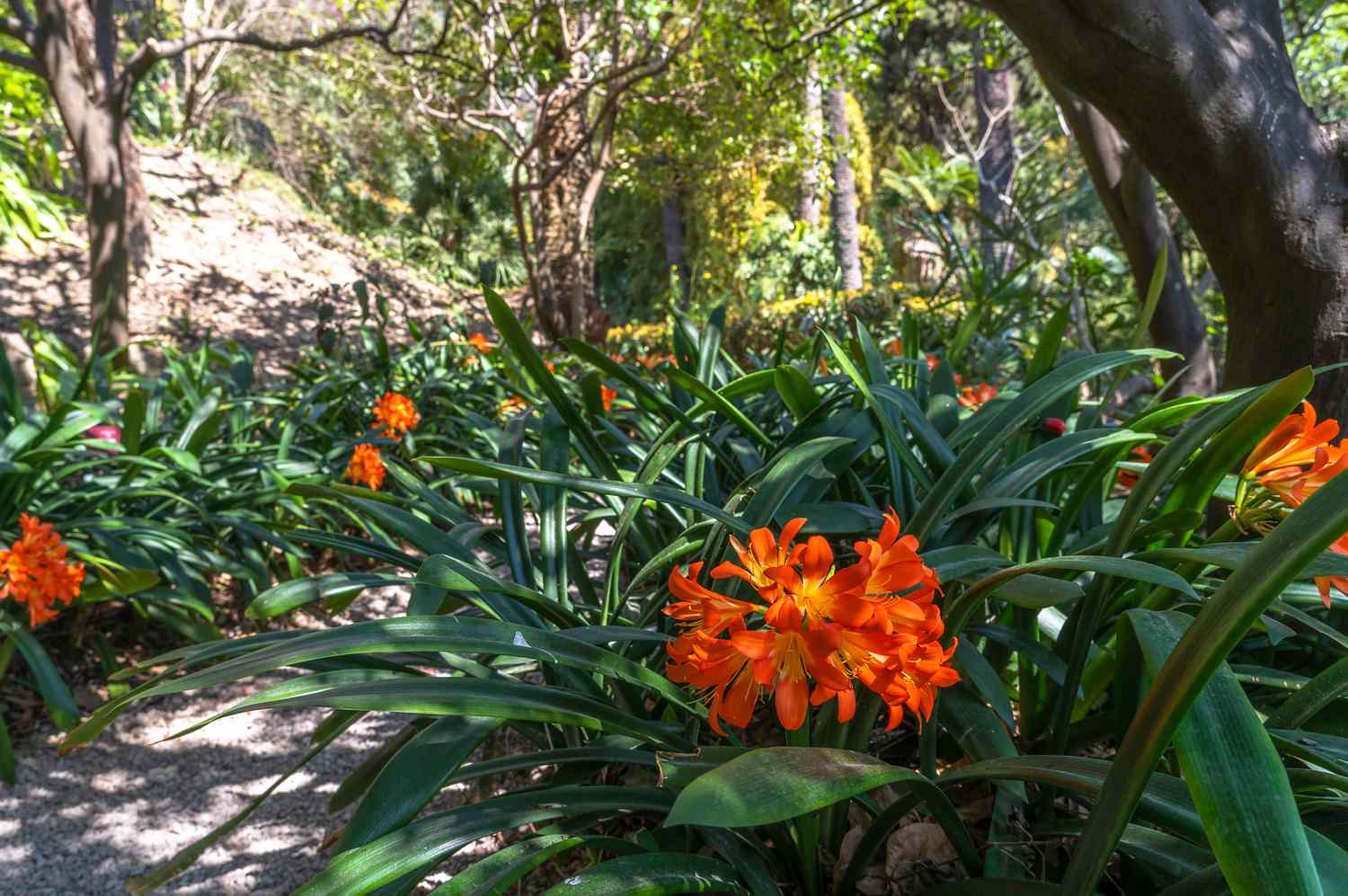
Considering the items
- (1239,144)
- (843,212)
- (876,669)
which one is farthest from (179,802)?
(843,212)

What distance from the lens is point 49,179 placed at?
8.80 m

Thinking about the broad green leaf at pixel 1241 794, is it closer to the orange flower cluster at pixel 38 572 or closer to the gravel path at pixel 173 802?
the gravel path at pixel 173 802

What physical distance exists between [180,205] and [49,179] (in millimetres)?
1176

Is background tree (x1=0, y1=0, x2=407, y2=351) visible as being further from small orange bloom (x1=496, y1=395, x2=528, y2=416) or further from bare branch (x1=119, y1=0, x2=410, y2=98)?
small orange bloom (x1=496, y1=395, x2=528, y2=416)

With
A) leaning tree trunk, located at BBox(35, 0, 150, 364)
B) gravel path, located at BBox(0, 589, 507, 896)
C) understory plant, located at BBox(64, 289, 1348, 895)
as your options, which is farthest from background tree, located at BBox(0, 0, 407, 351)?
understory plant, located at BBox(64, 289, 1348, 895)

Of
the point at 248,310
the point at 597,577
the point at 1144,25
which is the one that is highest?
the point at 248,310

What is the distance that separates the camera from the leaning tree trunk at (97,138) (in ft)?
15.9

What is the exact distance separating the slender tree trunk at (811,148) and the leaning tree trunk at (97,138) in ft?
14.9

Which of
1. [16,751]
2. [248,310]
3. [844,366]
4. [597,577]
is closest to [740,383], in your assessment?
[844,366]

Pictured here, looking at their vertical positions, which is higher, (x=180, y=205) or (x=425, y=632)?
(x=180, y=205)

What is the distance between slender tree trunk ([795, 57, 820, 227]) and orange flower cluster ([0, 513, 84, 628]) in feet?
18.5

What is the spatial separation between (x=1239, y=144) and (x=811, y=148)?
6.91 meters

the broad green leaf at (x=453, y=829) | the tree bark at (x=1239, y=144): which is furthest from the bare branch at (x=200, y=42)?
the broad green leaf at (x=453, y=829)

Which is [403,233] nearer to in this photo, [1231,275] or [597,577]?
[597,577]
